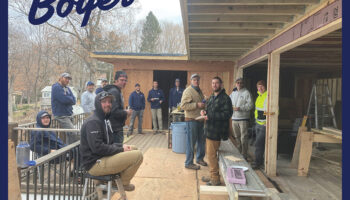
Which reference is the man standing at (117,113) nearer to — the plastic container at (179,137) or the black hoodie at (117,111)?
the black hoodie at (117,111)

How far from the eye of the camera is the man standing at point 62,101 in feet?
15.3

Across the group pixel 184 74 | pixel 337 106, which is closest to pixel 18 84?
pixel 184 74

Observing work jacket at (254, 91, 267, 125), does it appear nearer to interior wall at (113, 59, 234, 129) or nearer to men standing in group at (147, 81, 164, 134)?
interior wall at (113, 59, 234, 129)

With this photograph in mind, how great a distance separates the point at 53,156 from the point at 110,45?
18.7 m

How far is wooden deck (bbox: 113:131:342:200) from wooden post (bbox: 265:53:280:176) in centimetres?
38

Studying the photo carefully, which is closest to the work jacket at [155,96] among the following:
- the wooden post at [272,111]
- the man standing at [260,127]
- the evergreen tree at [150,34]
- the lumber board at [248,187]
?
the man standing at [260,127]

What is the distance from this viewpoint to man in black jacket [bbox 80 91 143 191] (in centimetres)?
248

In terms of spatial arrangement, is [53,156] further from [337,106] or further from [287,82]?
[337,106]

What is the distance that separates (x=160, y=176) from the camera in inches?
162

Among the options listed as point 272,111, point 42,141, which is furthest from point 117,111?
point 272,111

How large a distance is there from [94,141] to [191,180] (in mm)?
2113

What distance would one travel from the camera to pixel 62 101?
4695mm

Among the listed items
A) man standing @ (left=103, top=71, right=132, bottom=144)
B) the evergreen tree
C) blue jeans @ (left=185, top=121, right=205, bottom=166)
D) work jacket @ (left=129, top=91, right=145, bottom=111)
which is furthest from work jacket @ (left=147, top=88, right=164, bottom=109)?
the evergreen tree

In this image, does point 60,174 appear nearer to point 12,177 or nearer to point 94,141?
point 94,141
